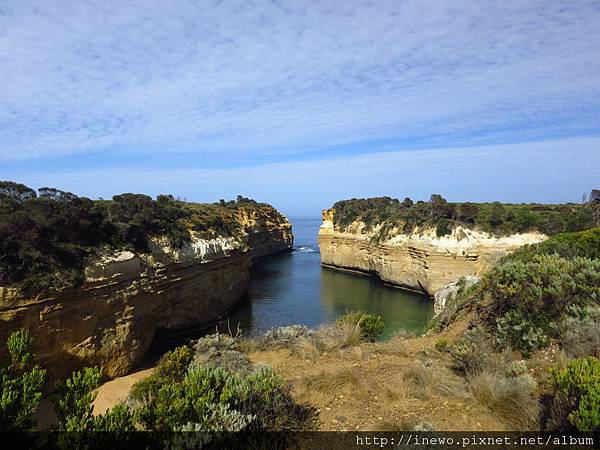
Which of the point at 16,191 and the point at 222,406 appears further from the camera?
the point at 16,191

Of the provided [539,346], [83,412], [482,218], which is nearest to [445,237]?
[482,218]

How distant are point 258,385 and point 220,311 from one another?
778 inches

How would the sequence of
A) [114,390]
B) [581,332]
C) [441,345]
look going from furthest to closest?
[114,390] → [441,345] → [581,332]

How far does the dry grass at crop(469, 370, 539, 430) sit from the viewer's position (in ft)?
16.0

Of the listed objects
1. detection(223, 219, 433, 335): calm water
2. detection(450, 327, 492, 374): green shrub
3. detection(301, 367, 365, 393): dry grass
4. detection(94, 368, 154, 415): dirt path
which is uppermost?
detection(450, 327, 492, 374): green shrub

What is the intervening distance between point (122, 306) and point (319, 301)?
16731 mm

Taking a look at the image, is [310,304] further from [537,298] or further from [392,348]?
[537,298]

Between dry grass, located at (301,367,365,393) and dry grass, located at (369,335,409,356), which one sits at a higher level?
dry grass, located at (301,367,365,393)

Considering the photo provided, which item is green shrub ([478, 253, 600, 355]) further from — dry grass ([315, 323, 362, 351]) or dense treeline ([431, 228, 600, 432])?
dry grass ([315, 323, 362, 351])

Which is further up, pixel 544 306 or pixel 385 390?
pixel 544 306

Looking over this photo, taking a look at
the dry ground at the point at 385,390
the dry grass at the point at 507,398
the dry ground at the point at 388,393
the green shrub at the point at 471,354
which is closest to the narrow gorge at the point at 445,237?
the dry ground at the point at 385,390

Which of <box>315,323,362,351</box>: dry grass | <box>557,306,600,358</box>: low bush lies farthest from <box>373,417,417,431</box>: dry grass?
<box>315,323,362,351</box>: dry grass

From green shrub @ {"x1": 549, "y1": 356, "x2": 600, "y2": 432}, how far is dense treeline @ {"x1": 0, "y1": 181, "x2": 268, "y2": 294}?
1463 cm

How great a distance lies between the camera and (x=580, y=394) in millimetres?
4215
